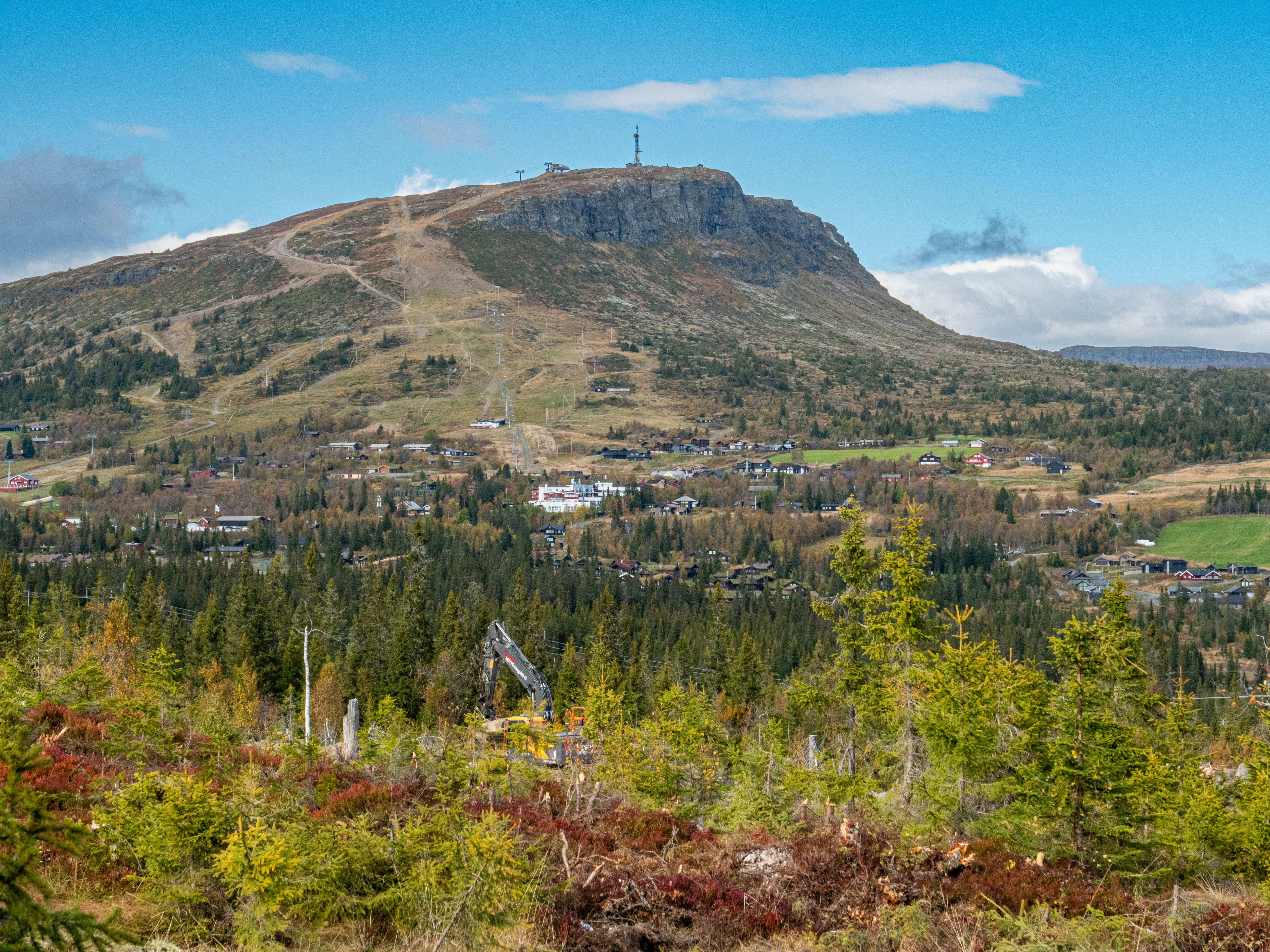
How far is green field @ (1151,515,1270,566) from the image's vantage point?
13888 centimetres

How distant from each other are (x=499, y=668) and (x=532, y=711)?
60.7 feet

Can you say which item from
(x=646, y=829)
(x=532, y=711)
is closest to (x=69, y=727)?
(x=646, y=829)

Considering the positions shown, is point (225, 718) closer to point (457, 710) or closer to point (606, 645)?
point (457, 710)

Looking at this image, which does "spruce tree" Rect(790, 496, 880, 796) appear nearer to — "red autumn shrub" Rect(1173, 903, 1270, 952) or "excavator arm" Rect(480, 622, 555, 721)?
"red autumn shrub" Rect(1173, 903, 1270, 952)

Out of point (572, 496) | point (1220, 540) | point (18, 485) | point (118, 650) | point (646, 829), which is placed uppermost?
point (646, 829)

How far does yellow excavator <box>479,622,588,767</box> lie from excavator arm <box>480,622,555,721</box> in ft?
0.11

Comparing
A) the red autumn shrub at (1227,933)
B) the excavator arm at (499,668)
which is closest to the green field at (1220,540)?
the excavator arm at (499,668)

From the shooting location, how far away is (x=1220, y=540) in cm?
14725

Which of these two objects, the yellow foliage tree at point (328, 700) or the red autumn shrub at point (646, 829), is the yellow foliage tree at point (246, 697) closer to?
the yellow foliage tree at point (328, 700)

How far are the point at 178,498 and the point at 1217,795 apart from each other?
157449 mm

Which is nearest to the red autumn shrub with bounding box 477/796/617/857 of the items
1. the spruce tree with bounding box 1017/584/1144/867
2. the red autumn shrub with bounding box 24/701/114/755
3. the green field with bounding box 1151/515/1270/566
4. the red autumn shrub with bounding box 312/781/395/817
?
the red autumn shrub with bounding box 312/781/395/817

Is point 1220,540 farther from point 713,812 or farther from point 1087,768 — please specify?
point 1087,768

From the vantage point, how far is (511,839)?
11250mm

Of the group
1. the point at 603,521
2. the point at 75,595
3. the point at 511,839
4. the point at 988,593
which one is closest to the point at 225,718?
the point at 511,839
